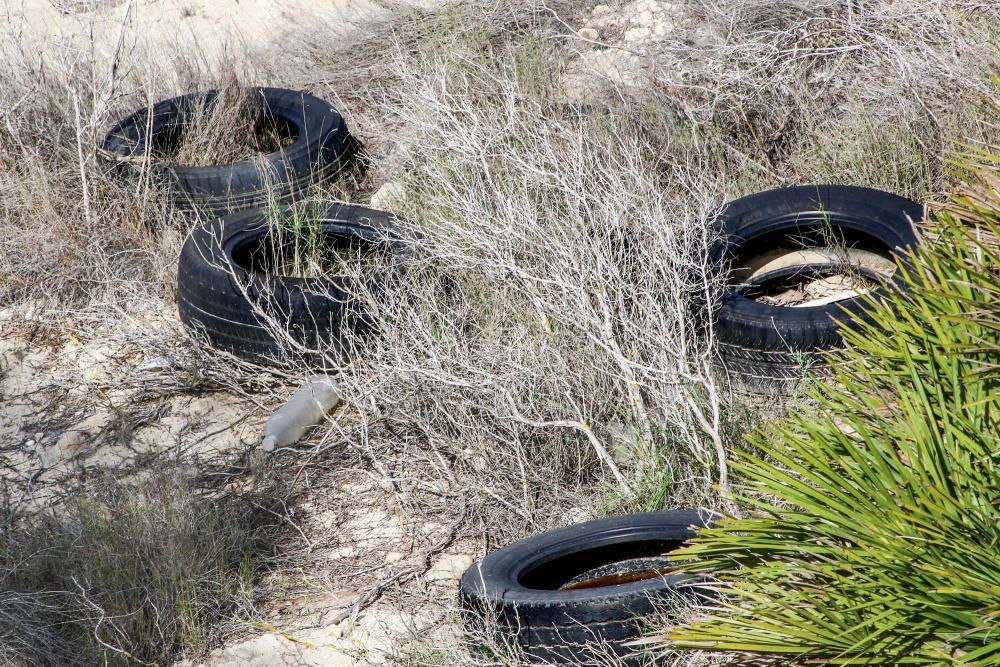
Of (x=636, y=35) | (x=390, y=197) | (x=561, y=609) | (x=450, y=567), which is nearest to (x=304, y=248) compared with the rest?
(x=390, y=197)

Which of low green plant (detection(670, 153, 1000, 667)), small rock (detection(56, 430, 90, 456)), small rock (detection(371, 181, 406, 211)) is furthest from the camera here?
small rock (detection(371, 181, 406, 211))

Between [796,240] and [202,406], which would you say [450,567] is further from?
[796,240]

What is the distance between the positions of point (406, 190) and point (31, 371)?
242 cm

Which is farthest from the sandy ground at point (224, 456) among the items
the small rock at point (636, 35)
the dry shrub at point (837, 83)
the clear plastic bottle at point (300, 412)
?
the dry shrub at point (837, 83)

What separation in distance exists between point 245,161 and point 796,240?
3.57 m

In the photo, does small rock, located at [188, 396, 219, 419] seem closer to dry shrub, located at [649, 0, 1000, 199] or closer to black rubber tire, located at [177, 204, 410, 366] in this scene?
black rubber tire, located at [177, 204, 410, 366]

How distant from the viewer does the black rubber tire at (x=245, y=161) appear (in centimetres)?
630

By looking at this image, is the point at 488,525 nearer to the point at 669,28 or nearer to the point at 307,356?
the point at 307,356

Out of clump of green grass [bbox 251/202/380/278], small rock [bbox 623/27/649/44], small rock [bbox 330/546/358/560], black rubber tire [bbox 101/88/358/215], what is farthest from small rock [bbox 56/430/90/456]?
small rock [bbox 623/27/649/44]

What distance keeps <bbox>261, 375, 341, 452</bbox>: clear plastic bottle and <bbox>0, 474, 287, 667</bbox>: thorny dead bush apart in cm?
60

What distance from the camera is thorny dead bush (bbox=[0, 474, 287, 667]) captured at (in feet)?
11.2

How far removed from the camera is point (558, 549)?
3.46m

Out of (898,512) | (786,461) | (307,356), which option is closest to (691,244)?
(307,356)

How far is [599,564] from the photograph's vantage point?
11.8 ft
